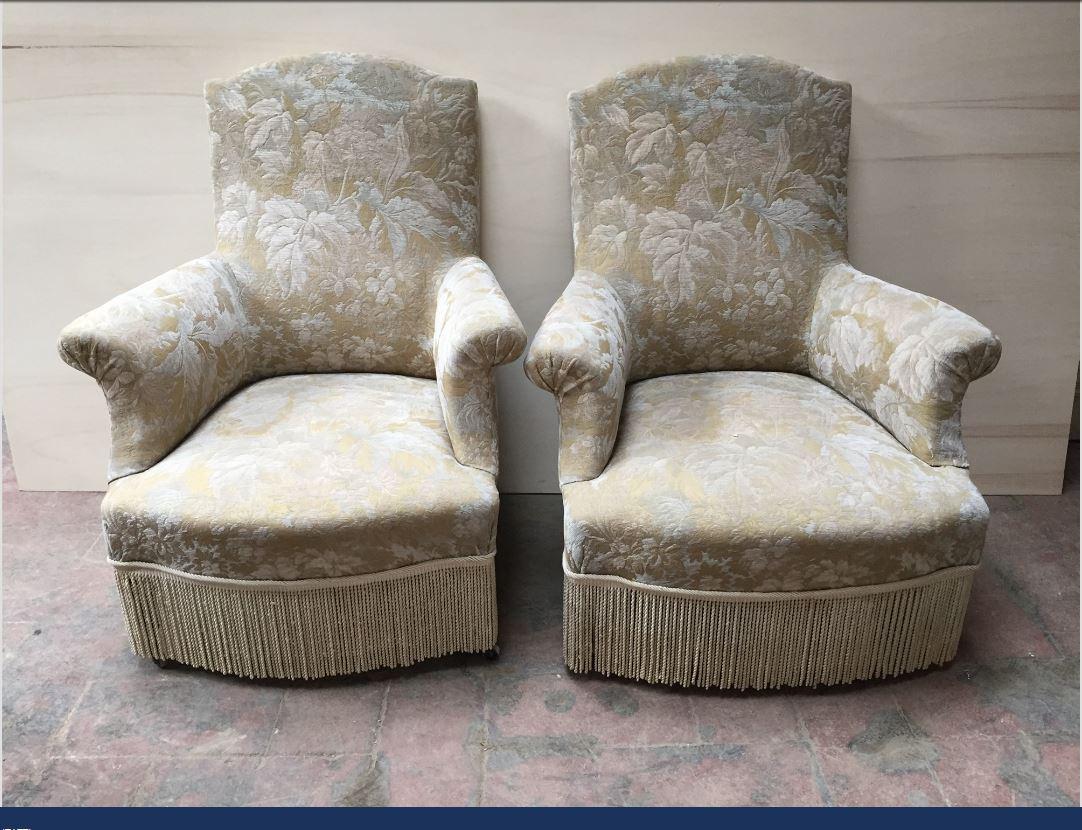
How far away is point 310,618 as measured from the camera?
4.78ft

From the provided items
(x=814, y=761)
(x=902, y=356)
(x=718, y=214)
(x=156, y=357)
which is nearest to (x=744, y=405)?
(x=902, y=356)

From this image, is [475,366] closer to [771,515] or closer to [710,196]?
[771,515]

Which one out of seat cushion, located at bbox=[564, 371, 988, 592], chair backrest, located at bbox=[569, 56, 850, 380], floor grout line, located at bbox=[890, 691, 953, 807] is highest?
chair backrest, located at bbox=[569, 56, 850, 380]

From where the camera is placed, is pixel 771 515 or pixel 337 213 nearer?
pixel 771 515

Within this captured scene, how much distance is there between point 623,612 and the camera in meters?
1.45

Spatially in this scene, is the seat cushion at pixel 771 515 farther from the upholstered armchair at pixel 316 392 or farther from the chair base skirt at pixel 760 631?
the upholstered armchair at pixel 316 392

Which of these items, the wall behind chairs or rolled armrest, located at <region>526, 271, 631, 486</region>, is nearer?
rolled armrest, located at <region>526, 271, 631, 486</region>

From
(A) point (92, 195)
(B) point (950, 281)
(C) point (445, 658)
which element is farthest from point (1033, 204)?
(A) point (92, 195)

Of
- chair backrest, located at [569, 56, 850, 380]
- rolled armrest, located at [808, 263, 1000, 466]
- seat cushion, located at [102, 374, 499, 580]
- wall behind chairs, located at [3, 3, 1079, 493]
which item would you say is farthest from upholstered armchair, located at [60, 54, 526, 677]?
rolled armrest, located at [808, 263, 1000, 466]

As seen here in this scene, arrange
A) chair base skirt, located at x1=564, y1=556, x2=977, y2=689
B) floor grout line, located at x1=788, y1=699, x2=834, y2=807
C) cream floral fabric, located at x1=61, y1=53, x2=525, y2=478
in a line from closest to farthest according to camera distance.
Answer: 1. floor grout line, located at x1=788, y1=699, x2=834, y2=807
2. chair base skirt, located at x1=564, y1=556, x2=977, y2=689
3. cream floral fabric, located at x1=61, y1=53, x2=525, y2=478

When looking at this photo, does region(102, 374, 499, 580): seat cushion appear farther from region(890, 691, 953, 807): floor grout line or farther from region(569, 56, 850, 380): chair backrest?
region(890, 691, 953, 807): floor grout line

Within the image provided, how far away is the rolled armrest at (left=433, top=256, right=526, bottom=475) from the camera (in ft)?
4.71

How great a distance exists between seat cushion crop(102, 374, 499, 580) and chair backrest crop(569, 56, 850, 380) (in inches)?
21.8

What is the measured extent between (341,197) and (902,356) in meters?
1.08
